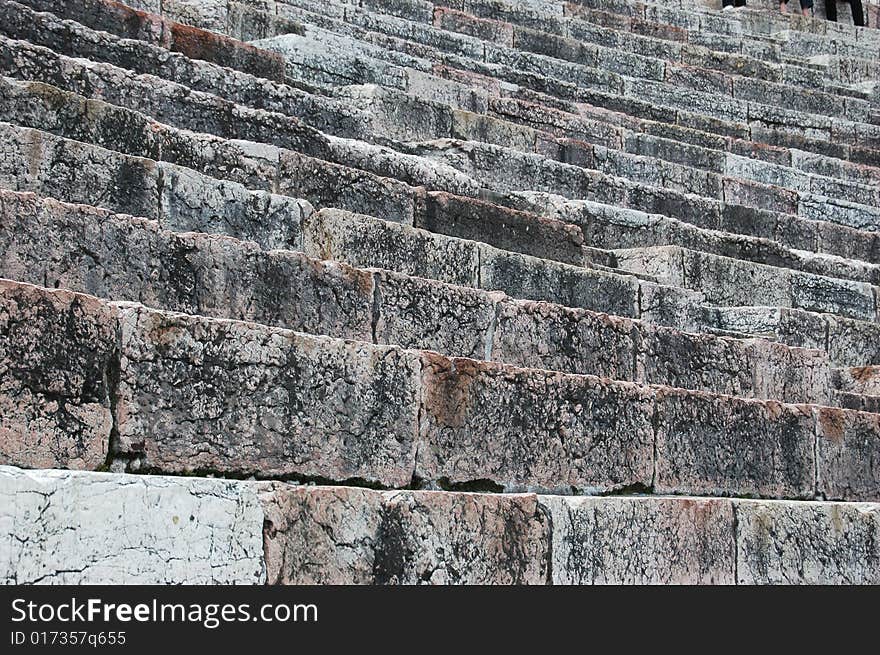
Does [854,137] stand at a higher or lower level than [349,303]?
higher

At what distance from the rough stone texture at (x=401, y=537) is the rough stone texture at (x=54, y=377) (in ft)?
1.95

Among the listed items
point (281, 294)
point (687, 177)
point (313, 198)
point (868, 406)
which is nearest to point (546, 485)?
point (281, 294)

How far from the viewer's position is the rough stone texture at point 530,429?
5012 millimetres

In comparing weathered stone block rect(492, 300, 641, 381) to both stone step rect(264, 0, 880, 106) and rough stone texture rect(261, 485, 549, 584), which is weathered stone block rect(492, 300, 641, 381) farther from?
stone step rect(264, 0, 880, 106)

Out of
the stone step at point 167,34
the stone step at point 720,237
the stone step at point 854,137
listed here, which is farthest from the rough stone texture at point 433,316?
the stone step at point 854,137

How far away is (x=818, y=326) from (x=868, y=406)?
0.98 metres

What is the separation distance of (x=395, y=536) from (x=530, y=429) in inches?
40.7

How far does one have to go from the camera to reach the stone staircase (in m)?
4.00

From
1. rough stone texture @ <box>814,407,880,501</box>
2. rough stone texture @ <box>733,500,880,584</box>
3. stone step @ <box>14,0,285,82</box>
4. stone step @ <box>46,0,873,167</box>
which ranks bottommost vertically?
rough stone texture @ <box>733,500,880,584</box>

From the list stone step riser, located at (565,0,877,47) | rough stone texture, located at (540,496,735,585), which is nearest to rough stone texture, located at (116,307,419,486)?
rough stone texture, located at (540,496,735,585)

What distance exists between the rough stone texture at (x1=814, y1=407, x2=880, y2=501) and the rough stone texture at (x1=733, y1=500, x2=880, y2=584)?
0.31 metres

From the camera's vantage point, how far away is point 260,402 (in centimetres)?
441

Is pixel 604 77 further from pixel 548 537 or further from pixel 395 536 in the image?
pixel 395 536

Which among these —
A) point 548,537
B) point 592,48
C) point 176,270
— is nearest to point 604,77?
point 592,48
